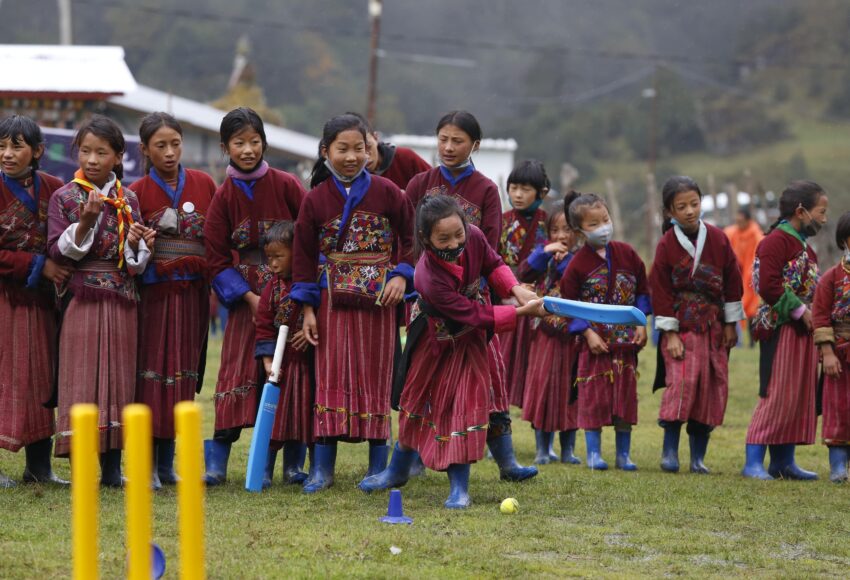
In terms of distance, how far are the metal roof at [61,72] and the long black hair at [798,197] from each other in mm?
13239

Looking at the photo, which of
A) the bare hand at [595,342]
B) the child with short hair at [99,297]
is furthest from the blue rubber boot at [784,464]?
the child with short hair at [99,297]

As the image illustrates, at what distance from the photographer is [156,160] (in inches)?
289

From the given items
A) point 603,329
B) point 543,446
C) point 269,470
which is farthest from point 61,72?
point 269,470

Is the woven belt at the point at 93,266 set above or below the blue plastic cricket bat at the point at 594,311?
above

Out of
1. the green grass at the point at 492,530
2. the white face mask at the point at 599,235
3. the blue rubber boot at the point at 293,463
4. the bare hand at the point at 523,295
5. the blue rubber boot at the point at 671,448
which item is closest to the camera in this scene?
the green grass at the point at 492,530

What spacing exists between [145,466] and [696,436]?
5667 mm

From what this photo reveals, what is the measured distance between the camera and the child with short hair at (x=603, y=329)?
28.3 ft

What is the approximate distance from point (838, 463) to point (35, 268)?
192 inches

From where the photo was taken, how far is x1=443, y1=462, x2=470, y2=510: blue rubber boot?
6.70 m

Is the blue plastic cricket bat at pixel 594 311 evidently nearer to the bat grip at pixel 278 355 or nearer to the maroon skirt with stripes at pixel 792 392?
the bat grip at pixel 278 355

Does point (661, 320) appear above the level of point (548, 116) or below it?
below

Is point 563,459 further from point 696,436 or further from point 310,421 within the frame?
point 310,421

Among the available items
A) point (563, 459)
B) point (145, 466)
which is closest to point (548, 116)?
point (563, 459)

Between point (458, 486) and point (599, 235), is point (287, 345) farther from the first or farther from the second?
point (599, 235)
